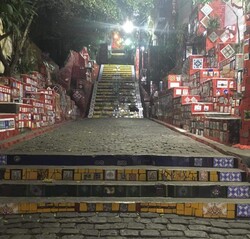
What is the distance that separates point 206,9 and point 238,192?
10577 millimetres

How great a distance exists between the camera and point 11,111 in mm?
6844

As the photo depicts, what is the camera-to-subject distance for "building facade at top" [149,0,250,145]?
569 centimetres

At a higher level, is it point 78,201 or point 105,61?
point 105,61

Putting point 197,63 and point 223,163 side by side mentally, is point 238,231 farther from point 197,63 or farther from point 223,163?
point 197,63

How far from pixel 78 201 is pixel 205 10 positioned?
11.4 m

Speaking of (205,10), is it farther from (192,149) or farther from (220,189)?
(220,189)

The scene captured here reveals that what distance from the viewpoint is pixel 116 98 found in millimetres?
20266

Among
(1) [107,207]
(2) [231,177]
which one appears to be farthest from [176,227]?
(2) [231,177]

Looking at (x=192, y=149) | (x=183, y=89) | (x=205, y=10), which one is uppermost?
(x=205, y=10)

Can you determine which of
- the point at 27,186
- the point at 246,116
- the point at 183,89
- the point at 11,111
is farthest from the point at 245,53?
the point at 183,89

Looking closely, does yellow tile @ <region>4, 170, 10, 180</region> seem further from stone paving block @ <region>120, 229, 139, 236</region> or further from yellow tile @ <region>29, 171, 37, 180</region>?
stone paving block @ <region>120, 229, 139, 236</region>

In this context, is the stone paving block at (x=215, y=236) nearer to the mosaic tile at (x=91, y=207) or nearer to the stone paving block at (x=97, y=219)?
the stone paving block at (x=97, y=219)

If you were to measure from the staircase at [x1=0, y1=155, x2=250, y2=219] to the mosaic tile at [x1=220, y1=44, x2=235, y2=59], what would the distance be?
21.8 ft

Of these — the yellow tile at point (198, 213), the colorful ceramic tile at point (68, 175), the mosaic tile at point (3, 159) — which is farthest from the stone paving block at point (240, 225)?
the mosaic tile at point (3, 159)
